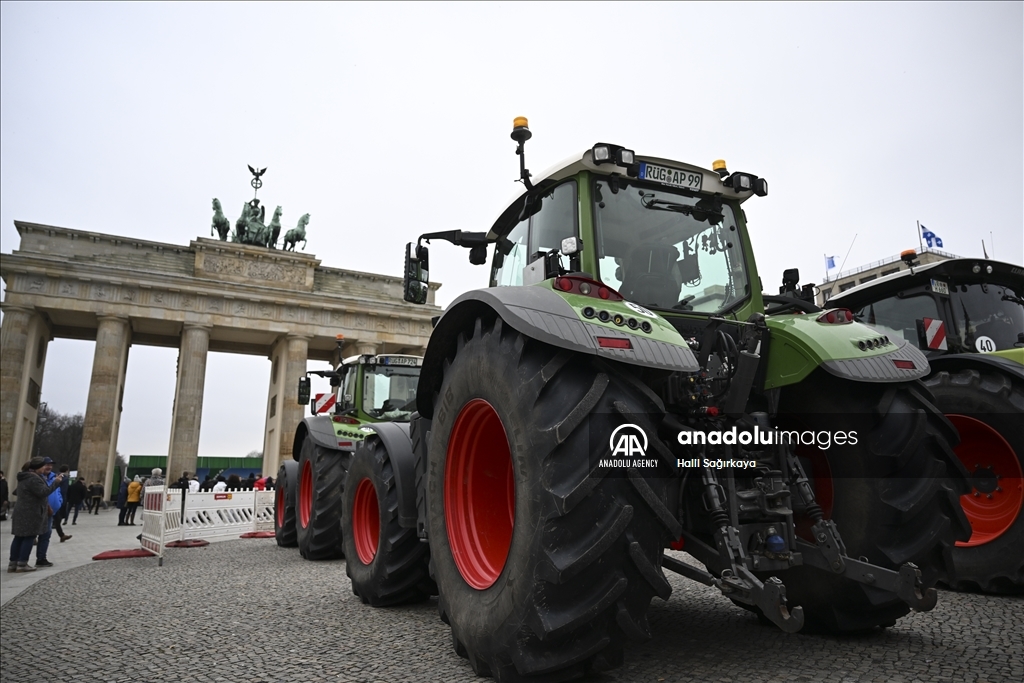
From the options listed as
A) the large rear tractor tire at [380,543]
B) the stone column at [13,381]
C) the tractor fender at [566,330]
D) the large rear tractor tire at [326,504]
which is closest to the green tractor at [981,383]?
the tractor fender at [566,330]

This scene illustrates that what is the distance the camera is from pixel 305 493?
30.6ft

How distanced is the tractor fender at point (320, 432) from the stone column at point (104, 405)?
102 feet

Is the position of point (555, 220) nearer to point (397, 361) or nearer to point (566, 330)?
point (566, 330)

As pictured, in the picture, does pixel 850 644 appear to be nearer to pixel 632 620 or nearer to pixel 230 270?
pixel 632 620

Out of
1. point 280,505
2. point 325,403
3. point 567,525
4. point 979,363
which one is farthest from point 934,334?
point 280,505

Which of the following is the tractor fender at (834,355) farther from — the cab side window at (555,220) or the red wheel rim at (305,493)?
the red wheel rim at (305,493)

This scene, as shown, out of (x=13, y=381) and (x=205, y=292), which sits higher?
(x=205, y=292)

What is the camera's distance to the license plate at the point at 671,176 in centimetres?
349

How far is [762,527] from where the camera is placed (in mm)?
2754

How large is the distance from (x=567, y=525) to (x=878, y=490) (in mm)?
1746

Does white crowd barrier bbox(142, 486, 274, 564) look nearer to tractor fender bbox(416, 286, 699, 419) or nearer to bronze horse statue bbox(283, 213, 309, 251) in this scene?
tractor fender bbox(416, 286, 699, 419)

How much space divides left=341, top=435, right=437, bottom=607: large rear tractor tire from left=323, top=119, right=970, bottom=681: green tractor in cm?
88

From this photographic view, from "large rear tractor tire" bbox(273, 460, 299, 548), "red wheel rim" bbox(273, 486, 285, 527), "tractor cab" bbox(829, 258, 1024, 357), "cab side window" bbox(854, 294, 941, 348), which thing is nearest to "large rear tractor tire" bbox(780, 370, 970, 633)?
"tractor cab" bbox(829, 258, 1024, 357)

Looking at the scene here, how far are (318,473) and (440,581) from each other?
208 inches
